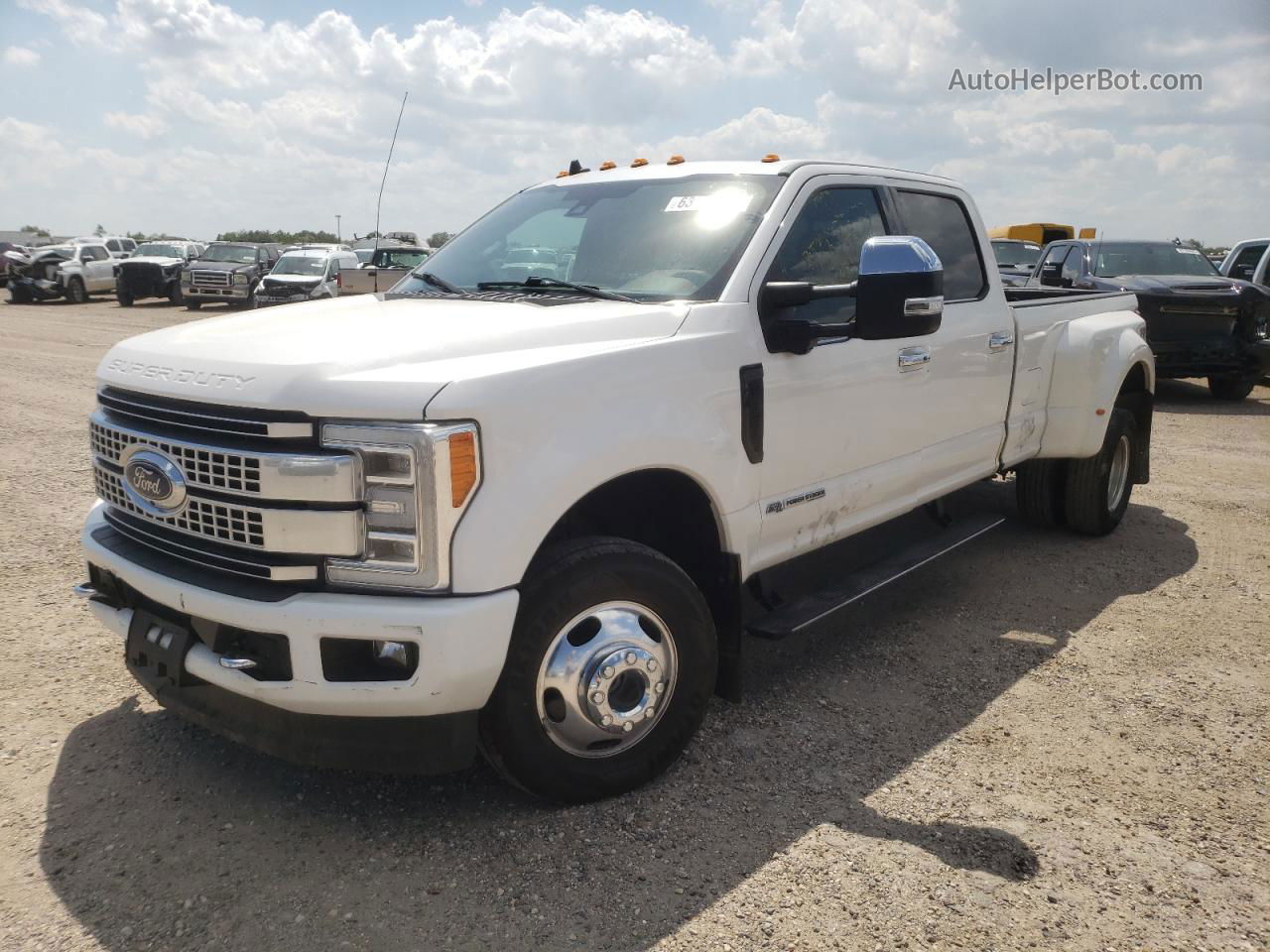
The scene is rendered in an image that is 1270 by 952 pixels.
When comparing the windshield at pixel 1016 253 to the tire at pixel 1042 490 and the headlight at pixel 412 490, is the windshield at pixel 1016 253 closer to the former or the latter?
the tire at pixel 1042 490

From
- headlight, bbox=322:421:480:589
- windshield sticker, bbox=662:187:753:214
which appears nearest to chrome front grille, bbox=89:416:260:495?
headlight, bbox=322:421:480:589

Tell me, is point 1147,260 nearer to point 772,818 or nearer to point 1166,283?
point 1166,283

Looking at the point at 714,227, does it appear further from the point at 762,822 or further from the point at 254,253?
the point at 254,253

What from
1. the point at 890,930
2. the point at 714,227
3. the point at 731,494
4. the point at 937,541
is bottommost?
the point at 890,930

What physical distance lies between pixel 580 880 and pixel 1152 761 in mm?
2025

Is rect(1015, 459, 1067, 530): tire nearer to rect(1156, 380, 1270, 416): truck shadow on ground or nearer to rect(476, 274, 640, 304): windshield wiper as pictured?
rect(476, 274, 640, 304): windshield wiper

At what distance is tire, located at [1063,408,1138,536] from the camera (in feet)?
19.3

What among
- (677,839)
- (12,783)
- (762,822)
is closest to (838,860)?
(762,822)

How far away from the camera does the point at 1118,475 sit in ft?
20.6

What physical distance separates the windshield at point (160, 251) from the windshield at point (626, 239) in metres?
28.0

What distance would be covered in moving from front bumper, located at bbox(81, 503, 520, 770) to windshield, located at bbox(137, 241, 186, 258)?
96.3 feet

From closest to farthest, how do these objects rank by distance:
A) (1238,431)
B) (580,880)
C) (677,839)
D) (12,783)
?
1. (580,880)
2. (677,839)
3. (12,783)
4. (1238,431)

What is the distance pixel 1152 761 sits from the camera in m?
3.46

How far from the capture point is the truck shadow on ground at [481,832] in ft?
8.53
